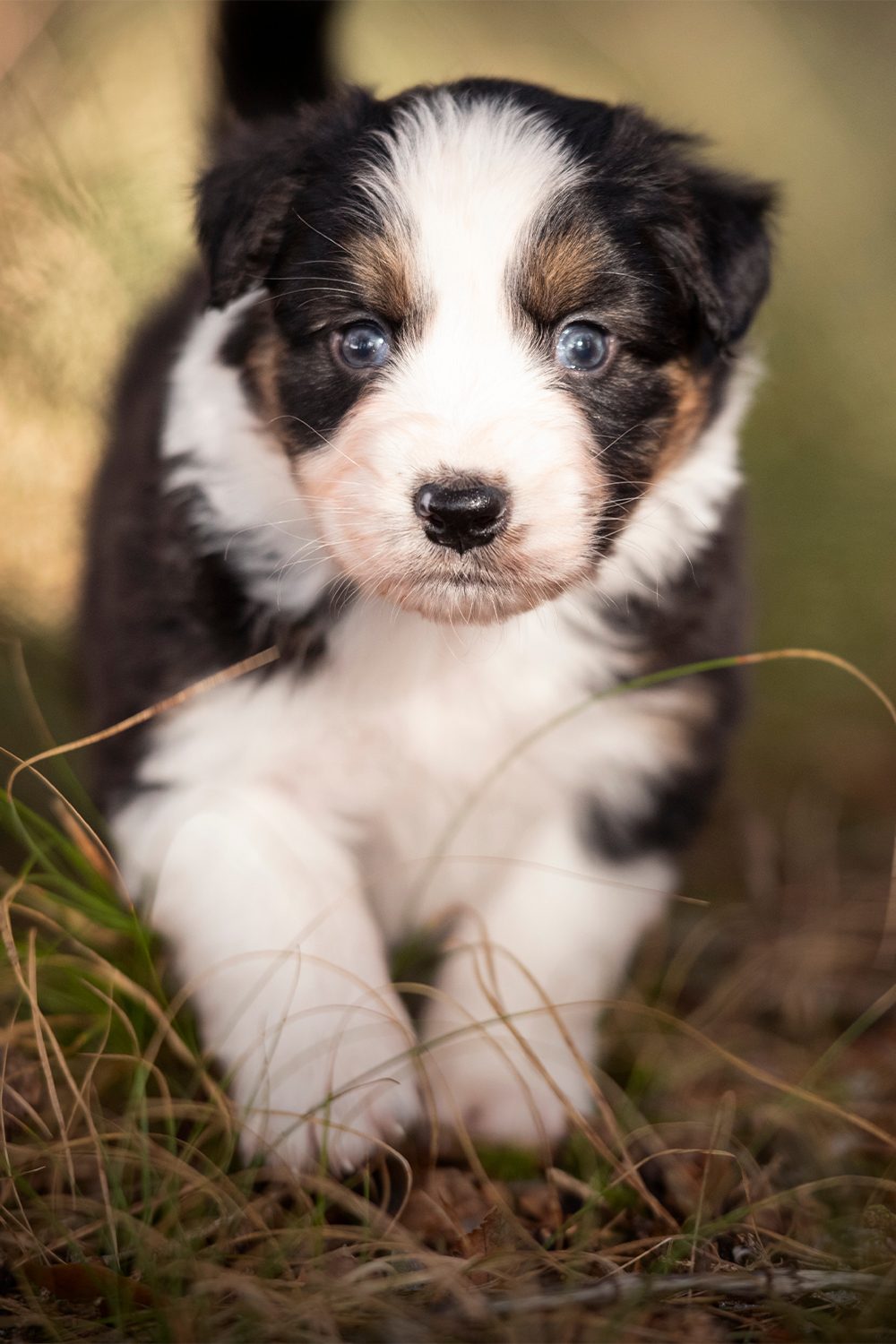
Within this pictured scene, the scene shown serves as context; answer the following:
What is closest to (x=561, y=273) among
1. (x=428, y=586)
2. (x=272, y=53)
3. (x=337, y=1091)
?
(x=428, y=586)

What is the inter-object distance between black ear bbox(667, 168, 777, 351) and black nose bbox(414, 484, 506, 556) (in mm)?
606

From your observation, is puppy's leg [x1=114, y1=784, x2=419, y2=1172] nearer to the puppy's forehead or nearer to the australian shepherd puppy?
the australian shepherd puppy

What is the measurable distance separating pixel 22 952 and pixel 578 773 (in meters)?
1.07

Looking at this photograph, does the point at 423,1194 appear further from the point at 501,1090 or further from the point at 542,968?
the point at 542,968

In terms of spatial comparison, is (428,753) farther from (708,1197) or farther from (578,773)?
(708,1197)

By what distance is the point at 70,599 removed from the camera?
366 centimetres

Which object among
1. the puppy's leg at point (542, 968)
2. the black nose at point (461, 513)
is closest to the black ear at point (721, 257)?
the black nose at point (461, 513)

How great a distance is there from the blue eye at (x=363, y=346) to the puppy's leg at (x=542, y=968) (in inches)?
39.1

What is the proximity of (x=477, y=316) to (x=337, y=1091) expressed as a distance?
127 centimetres

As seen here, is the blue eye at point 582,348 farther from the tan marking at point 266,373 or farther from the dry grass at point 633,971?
the dry grass at point 633,971

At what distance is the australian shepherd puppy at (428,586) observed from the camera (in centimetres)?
194

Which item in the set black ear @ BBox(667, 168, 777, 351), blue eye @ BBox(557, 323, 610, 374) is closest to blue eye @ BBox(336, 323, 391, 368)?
blue eye @ BBox(557, 323, 610, 374)

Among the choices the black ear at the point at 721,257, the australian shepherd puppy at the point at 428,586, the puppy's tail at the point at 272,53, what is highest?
the puppy's tail at the point at 272,53

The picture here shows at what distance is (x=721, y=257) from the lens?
85.0 inches
